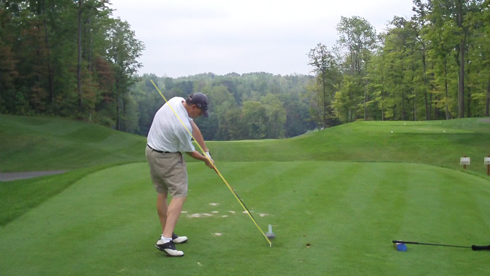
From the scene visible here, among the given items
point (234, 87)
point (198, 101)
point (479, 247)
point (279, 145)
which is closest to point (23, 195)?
point (198, 101)

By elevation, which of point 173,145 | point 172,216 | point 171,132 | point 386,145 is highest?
point 171,132

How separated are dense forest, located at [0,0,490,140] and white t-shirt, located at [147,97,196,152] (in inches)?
93.7

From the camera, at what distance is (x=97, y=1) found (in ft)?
110

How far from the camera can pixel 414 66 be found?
4988 cm

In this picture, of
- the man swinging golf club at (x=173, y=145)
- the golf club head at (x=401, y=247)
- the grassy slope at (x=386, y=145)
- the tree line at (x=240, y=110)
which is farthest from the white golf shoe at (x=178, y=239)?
the tree line at (x=240, y=110)

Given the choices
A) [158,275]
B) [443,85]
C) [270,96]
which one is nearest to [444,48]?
[443,85]

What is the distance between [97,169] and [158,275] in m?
8.43

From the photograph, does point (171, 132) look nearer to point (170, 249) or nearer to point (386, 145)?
point (170, 249)

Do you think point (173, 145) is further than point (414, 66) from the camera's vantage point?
No

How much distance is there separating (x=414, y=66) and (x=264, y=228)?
159ft

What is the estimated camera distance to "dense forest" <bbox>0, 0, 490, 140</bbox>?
103 feet

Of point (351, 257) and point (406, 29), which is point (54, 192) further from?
point (406, 29)

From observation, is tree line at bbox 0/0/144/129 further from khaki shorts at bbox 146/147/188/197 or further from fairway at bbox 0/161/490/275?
khaki shorts at bbox 146/147/188/197

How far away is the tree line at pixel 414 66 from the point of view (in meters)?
35.3
